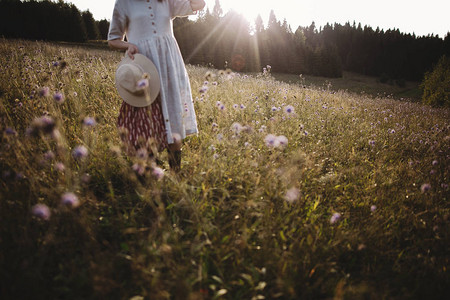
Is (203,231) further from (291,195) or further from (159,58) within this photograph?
(159,58)

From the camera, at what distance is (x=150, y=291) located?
124 cm

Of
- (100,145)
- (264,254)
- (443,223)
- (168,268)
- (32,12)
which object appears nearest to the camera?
(168,268)

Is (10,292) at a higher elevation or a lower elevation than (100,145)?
lower

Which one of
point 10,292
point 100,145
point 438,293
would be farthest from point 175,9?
point 438,293

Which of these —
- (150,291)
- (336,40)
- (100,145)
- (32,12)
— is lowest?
(150,291)

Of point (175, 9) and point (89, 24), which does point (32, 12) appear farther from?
point (175, 9)

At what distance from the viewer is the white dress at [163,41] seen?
6.40 ft

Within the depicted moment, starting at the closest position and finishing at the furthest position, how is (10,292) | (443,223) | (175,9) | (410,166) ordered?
(10,292), (443,223), (175,9), (410,166)

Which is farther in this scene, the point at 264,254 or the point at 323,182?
the point at 323,182

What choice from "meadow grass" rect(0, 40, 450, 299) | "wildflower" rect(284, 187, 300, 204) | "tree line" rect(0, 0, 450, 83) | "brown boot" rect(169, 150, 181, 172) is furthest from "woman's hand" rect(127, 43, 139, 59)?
"tree line" rect(0, 0, 450, 83)

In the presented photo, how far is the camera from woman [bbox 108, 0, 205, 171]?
1.95 m

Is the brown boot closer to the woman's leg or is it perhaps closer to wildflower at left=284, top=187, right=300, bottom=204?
the woman's leg

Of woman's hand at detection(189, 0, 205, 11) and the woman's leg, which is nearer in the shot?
the woman's leg

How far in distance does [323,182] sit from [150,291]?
2.03 m
